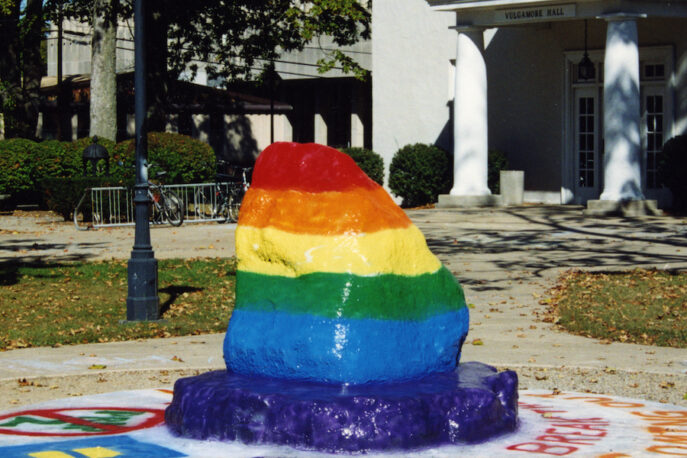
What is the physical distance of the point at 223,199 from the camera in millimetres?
24828

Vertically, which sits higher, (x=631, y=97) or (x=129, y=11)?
(x=129, y=11)

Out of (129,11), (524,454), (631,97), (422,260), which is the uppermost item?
(129,11)

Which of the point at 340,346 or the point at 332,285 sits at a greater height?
the point at 332,285

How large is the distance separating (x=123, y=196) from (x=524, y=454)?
61.6ft

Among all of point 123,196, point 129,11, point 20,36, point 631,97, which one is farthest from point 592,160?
point 20,36

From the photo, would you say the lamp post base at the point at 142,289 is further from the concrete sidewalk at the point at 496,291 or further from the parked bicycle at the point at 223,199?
the parked bicycle at the point at 223,199

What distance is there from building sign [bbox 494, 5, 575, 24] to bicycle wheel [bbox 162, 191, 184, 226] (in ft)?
26.5

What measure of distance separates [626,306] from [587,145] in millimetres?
14045

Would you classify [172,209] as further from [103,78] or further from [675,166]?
[675,166]

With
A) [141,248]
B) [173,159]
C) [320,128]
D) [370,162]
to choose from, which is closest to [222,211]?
[173,159]

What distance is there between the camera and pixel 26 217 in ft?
88.9

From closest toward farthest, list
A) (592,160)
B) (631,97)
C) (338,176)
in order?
(338,176)
(631,97)
(592,160)

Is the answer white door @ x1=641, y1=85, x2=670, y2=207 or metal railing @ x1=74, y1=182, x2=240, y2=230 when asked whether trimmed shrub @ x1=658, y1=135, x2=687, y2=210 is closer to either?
white door @ x1=641, y1=85, x2=670, y2=207

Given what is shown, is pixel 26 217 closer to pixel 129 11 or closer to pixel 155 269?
pixel 129 11
